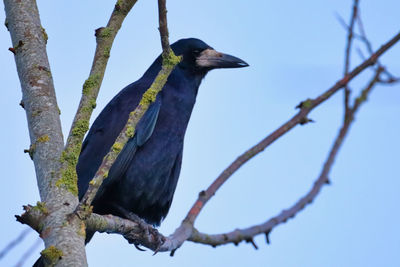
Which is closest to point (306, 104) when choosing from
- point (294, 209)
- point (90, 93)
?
point (294, 209)

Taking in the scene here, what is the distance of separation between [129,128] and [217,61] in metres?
3.41

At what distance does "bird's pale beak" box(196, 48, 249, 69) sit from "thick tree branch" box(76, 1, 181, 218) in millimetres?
2796

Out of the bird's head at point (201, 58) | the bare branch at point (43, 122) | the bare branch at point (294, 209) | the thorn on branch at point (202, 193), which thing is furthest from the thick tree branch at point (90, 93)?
the bird's head at point (201, 58)

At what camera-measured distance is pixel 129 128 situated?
3.13m

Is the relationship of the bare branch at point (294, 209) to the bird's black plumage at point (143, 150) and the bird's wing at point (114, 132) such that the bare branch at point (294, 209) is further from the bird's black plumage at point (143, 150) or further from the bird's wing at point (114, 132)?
the bird's wing at point (114, 132)

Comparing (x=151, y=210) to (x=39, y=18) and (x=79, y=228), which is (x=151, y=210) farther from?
(x=79, y=228)

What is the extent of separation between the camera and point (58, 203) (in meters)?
2.97

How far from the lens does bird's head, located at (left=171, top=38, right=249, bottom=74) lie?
6387 millimetres

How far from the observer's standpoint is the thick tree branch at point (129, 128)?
2865mm

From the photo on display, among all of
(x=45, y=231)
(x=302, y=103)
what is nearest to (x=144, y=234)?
(x=45, y=231)

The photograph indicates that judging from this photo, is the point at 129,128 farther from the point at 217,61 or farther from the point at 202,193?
the point at 217,61

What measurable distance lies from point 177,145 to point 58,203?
2.66m

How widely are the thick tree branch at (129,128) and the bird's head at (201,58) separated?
2771mm

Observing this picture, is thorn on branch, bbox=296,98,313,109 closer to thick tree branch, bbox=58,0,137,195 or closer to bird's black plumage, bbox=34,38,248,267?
thick tree branch, bbox=58,0,137,195
